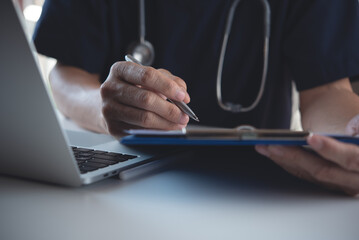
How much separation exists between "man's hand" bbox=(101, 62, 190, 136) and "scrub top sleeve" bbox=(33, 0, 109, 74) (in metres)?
0.43

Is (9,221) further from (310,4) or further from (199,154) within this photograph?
(310,4)

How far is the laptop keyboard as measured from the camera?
471 millimetres

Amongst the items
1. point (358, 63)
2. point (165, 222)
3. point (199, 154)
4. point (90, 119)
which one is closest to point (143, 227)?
point (165, 222)

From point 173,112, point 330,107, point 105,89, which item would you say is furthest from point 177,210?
point 330,107

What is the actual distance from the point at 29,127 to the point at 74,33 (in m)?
0.66

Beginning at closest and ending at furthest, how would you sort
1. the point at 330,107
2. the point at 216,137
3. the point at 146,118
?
the point at 216,137 → the point at 146,118 → the point at 330,107

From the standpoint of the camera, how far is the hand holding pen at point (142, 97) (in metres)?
0.55

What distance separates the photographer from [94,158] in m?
0.51

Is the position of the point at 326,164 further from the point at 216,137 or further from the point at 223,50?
the point at 223,50

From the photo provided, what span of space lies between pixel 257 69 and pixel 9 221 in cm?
84

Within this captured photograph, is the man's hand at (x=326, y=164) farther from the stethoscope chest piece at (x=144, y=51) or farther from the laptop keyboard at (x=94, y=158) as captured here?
the stethoscope chest piece at (x=144, y=51)

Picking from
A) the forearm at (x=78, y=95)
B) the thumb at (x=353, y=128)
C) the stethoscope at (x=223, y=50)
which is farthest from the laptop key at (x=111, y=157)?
the stethoscope at (x=223, y=50)

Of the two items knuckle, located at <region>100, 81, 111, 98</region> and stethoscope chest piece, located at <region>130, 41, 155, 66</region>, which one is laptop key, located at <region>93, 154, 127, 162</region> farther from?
stethoscope chest piece, located at <region>130, 41, 155, 66</region>

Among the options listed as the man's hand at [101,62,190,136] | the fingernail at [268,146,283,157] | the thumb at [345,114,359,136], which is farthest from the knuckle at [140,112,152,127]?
the thumb at [345,114,359,136]
